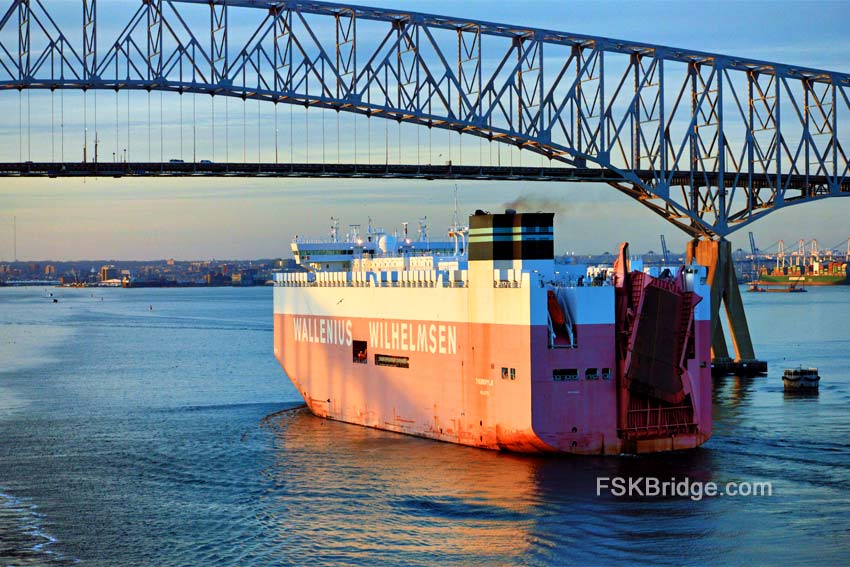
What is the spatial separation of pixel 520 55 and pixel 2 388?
81.2 ft

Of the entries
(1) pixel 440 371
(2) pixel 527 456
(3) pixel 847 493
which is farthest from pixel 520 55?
(3) pixel 847 493

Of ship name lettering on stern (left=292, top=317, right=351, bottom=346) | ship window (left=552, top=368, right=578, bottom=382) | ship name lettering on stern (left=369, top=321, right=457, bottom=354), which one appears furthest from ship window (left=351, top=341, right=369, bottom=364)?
ship window (left=552, top=368, right=578, bottom=382)

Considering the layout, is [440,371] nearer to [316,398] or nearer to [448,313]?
[448,313]

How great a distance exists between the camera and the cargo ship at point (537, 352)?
28.6 meters

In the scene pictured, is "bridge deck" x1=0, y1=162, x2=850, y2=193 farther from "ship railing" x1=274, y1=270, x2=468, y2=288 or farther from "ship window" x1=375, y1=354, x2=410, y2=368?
"ship window" x1=375, y1=354, x2=410, y2=368

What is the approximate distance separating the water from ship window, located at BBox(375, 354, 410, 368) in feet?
6.53

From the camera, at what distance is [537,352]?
2848 centimetres

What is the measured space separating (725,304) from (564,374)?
23.5 m

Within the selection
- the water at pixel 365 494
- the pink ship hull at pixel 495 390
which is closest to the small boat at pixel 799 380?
the water at pixel 365 494

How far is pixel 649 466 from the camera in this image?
28391mm

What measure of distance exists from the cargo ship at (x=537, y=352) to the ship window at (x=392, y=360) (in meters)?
0.05

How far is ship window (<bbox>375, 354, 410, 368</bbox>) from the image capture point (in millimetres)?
33781

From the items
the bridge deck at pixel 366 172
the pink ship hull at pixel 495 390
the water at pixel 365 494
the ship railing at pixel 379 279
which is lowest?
the water at pixel 365 494

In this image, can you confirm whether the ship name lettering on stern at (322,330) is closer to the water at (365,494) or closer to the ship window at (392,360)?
the ship window at (392,360)
